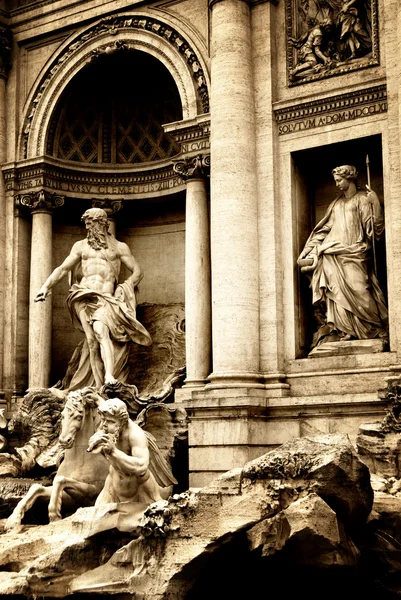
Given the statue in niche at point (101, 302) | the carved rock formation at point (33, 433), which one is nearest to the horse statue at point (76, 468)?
the carved rock formation at point (33, 433)

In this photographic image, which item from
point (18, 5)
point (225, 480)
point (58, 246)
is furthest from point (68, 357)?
point (225, 480)

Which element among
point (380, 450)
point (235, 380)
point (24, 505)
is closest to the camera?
point (24, 505)

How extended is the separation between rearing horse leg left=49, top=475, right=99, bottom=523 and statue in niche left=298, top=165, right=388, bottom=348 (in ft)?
13.9

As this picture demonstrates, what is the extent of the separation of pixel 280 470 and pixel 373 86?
696 centimetres

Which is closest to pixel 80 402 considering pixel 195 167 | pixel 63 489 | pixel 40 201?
pixel 63 489

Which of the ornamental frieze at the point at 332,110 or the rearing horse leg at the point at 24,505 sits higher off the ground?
the ornamental frieze at the point at 332,110

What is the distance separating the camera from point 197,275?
16.3m

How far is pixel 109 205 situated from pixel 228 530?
399 inches

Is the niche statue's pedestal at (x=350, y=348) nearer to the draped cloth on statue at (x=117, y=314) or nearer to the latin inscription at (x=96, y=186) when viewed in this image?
the draped cloth on statue at (x=117, y=314)

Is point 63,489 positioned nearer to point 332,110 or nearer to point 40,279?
point 40,279

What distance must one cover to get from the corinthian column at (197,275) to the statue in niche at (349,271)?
6.35 feet

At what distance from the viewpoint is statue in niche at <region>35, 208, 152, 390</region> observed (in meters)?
16.6

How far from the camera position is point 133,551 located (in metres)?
9.88

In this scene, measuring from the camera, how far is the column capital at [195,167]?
16.5 meters
